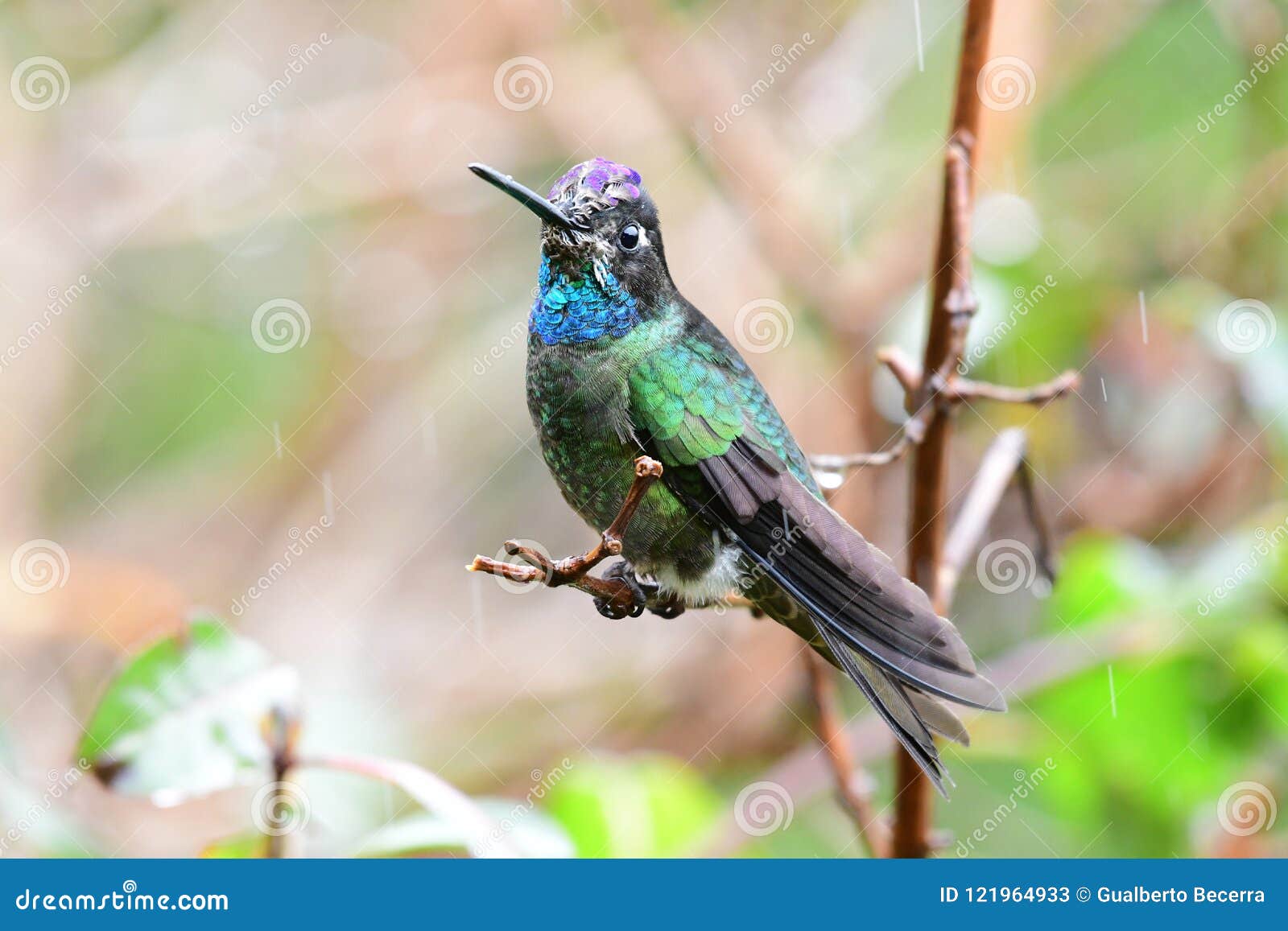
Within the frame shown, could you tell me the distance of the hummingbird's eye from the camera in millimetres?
2396

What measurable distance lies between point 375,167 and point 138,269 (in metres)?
1.36

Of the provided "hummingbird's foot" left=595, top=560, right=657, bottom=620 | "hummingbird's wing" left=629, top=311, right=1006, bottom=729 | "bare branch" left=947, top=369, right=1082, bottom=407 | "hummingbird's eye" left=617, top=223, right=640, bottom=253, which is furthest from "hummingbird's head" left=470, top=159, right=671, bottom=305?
"bare branch" left=947, top=369, right=1082, bottom=407

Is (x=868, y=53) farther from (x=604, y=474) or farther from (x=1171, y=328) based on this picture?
(x=604, y=474)

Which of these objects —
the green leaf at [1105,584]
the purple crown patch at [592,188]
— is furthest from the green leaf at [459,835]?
the green leaf at [1105,584]

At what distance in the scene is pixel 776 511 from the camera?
2.33m

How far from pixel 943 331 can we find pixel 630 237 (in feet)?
2.19

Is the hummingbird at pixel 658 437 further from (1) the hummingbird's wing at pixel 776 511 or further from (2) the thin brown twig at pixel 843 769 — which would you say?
(2) the thin brown twig at pixel 843 769

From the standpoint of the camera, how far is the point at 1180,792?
306 cm

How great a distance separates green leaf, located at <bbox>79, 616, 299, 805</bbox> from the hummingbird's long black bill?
1038mm

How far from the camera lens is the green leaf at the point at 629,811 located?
3.01 metres

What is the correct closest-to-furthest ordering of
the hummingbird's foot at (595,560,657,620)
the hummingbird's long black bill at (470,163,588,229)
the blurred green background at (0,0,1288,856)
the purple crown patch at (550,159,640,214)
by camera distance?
the hummingbird's long black bill at (470,163,588,229)
the hummingbird's foot at (595,560,657,620)
the purple crown patch at (550,159,640,214)
the blurred green background at (0,0,1288,856)

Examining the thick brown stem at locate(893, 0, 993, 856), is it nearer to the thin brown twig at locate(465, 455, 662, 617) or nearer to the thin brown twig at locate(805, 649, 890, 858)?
the thin brown twig at locate(805, 649, 890, 858)

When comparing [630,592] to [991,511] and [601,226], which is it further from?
[991,511]

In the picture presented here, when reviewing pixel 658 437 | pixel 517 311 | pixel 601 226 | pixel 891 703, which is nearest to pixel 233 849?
pixel 658 437
